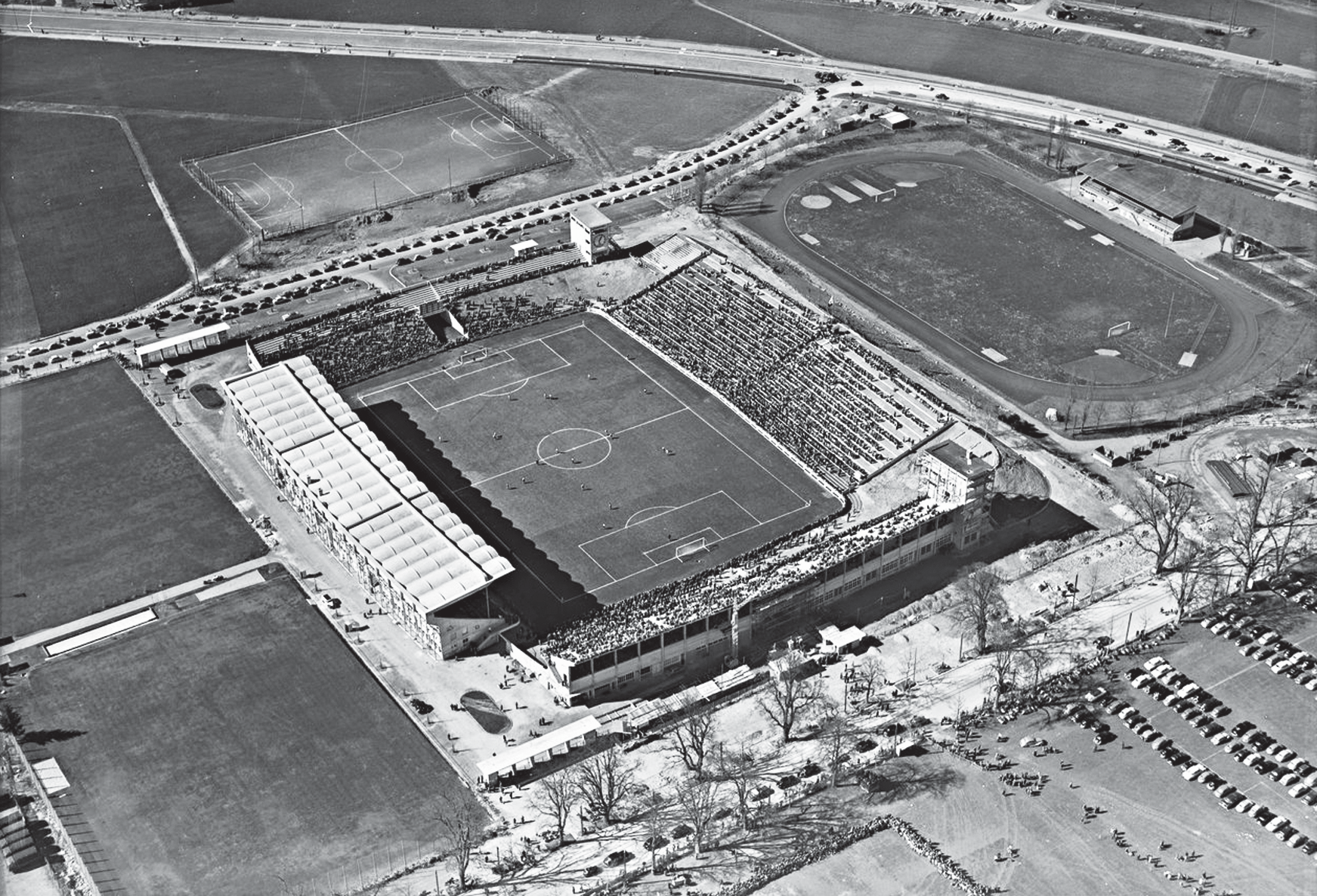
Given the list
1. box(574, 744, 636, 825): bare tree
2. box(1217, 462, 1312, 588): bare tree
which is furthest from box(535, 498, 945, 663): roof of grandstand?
box(1217, 462, 1312, 588): bare tree

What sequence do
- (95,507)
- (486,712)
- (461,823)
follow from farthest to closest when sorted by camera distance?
(95,507) → (486,712) → (461,823)

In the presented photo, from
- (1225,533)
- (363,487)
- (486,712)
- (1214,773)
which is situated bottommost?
(486,712)

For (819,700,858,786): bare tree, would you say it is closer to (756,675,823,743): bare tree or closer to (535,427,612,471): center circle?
(756,675,823,743): bare tree

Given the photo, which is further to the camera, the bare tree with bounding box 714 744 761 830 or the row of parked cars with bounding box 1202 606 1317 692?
the row of parked cars with bounding box 1202 606 1317 692

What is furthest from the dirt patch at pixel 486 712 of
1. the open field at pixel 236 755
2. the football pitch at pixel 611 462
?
the football pitch at pixel 611 462

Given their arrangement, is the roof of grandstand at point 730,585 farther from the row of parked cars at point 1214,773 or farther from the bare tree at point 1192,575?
the row of parked cars at point 1214,773

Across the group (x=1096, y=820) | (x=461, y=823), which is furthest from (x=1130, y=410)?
(x=461, y=823)

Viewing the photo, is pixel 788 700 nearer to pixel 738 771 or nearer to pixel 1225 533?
pixel 738 771

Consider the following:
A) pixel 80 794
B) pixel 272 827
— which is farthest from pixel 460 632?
pixel 80 794
